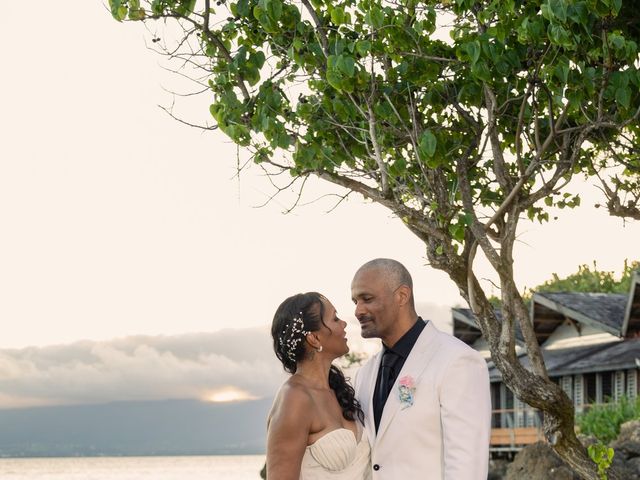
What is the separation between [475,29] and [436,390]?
24.8 ft

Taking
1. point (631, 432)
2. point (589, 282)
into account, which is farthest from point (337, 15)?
point (589, 282)

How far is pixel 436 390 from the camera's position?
248 inches

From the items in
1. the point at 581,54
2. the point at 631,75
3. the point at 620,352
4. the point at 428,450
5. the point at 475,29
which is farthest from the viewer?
the point at 620,352

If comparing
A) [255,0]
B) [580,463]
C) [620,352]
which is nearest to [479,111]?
[255,0]

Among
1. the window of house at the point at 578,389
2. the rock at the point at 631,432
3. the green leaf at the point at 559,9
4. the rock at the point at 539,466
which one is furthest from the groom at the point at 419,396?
the window of house at the point at 578,389

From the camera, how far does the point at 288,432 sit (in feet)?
20.9

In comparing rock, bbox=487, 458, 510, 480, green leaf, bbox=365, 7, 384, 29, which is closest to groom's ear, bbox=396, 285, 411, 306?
green leaf, bbox=365, 7, 384, 29

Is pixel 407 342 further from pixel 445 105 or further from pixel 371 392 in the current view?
pixel 445 105

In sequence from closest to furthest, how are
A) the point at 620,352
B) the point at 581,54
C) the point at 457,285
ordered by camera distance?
the point at 581,54, the point at 457,285, the point at 620,352

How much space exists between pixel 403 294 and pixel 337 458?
1117mm

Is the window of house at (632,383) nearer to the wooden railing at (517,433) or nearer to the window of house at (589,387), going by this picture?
the window of house at (589,387)

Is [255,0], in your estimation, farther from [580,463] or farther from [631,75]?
[580,463]

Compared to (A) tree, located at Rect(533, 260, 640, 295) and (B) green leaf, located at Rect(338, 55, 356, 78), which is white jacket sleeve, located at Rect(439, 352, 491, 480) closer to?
(B) green leaf, located at Rect(338, 55, 356, 78)

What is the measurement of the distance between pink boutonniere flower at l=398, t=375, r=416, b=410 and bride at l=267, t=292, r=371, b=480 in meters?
0.49
